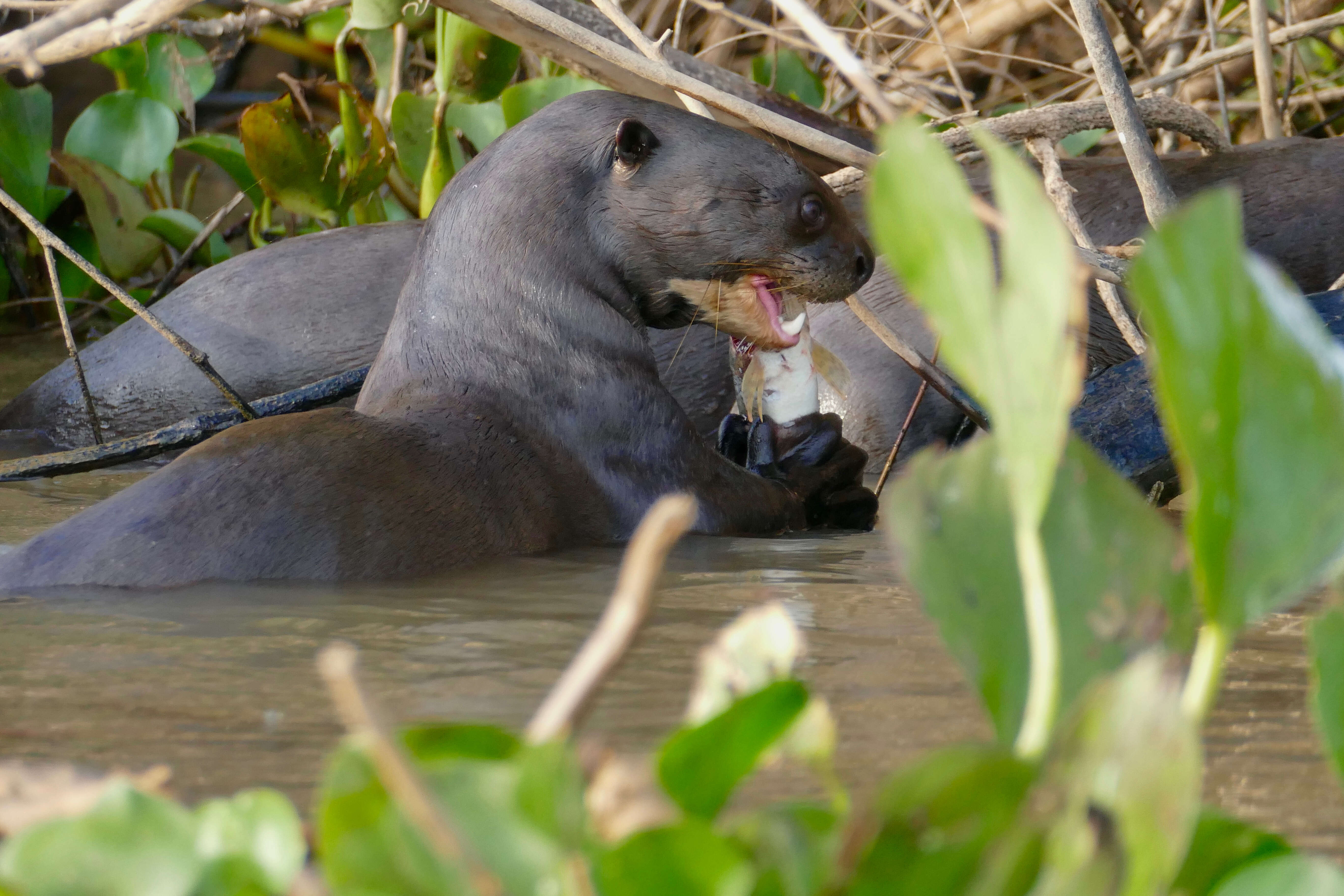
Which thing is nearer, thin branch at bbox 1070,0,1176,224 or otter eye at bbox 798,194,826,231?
thin branch at bbox 1070,0,1176,224

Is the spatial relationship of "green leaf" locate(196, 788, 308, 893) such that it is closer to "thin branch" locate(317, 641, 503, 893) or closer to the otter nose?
"thin branch" locate(317, 641, 503, 893)

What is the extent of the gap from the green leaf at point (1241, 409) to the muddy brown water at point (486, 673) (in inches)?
18.7

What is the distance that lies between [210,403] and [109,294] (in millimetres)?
1608

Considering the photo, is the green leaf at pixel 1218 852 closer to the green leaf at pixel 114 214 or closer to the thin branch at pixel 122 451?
the thin branch at pixel 122 451

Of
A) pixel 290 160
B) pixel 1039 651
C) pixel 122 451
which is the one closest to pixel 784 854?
pixel 1039 651

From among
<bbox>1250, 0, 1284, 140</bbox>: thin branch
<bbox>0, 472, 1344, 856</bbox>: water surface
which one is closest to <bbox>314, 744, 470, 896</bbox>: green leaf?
<bbox>0, 472, 1344, 856</bbox>: water surface

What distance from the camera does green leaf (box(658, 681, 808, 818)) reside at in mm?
625

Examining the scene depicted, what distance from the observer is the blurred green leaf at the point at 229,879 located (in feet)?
2.02

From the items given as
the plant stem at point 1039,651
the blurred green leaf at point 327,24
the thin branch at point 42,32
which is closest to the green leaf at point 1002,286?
the plant stem at point 1039,651

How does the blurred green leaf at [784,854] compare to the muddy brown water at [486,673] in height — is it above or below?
above

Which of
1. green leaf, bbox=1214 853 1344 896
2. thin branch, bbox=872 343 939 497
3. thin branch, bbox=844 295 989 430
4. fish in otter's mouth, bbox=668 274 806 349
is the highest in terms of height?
green leaf, bbox=1214 853 1344 896

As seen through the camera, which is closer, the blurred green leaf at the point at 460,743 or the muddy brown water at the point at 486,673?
the blurred green leaf at the point at 460,743

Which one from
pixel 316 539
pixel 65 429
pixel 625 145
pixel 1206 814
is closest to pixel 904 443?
pixel 625 145

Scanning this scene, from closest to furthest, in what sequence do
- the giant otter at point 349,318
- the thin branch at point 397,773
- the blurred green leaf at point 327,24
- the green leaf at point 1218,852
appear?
1. the thin branch at point 397,773
2. the green leaf at point 1218,852
3. the giant otter at point 349,318
4. the blurred green leaf at point 327,24
